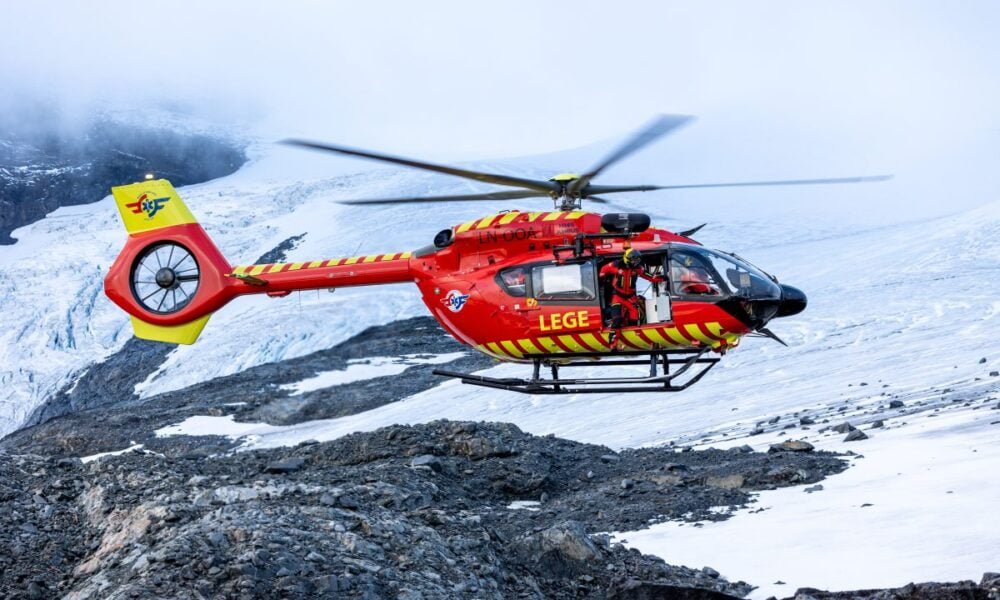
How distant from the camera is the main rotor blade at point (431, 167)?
10.5 metres

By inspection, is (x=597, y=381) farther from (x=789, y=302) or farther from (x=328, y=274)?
(x=328, y=274)

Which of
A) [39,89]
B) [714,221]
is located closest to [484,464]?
[714,221]

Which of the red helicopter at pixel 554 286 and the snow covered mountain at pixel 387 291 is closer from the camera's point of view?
the red helicopter at pixel 554 286

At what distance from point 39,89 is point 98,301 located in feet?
127

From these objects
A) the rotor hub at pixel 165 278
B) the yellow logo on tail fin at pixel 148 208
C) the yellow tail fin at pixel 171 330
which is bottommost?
the yellow tail fin at pixel 171 330

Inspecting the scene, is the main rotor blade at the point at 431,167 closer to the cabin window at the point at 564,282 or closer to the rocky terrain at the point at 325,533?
the cabin window at the point at 564,282

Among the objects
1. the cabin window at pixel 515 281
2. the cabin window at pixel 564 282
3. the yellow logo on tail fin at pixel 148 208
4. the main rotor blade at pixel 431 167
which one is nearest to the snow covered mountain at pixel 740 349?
the cabin window at pixel 564 282

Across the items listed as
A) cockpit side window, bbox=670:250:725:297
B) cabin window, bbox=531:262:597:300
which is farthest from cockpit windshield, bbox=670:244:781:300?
cabin window, bbox=531:262:597:300

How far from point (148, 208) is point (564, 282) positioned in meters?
5.93

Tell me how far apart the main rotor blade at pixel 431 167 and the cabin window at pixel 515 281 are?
3.21 feet

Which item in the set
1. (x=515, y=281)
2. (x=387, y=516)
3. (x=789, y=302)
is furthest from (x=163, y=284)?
(x=789, y=302)

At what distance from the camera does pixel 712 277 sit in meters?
12.0

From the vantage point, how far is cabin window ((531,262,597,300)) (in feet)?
40.3

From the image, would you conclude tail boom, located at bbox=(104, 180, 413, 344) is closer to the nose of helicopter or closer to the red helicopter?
the red helicopter
